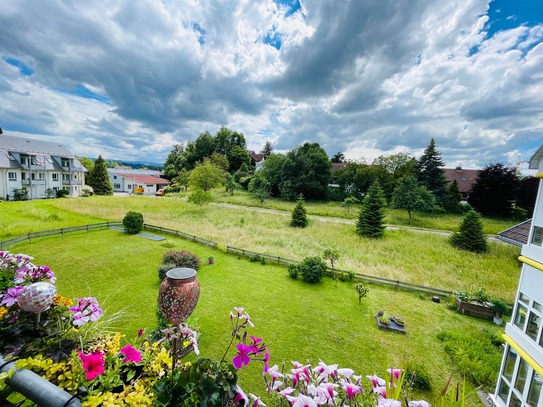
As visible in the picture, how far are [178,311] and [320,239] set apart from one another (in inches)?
557

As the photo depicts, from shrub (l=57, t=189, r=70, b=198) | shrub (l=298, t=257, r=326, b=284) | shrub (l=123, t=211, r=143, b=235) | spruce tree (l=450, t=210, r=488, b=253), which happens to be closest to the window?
shrub (l=298, t=257, r=326, b=284)

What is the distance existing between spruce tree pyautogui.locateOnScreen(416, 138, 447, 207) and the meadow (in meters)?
14.6

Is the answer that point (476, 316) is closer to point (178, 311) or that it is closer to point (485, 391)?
point (485, 391)

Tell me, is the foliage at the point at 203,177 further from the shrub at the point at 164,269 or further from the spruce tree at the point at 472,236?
the spruce tree at the point at 472,236

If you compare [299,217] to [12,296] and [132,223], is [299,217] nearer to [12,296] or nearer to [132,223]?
[132,223]

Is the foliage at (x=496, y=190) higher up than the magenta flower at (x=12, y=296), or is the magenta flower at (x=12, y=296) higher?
the foliage at (x=496, y=190)

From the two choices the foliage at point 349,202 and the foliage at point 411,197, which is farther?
the foliage at point 349,202

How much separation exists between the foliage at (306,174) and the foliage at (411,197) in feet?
41.6

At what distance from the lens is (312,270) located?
10.7 m

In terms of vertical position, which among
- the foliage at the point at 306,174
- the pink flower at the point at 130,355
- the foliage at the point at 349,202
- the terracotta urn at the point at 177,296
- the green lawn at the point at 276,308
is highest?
the foliage at the point at 306,174

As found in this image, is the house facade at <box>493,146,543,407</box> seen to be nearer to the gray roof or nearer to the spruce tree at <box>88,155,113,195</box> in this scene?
the gray roof

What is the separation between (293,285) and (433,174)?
3105 centimetres

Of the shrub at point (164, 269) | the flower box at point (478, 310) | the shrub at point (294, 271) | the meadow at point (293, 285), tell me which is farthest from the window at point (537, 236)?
the shrub at point (164, 269)

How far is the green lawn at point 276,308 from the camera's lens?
243 inches
